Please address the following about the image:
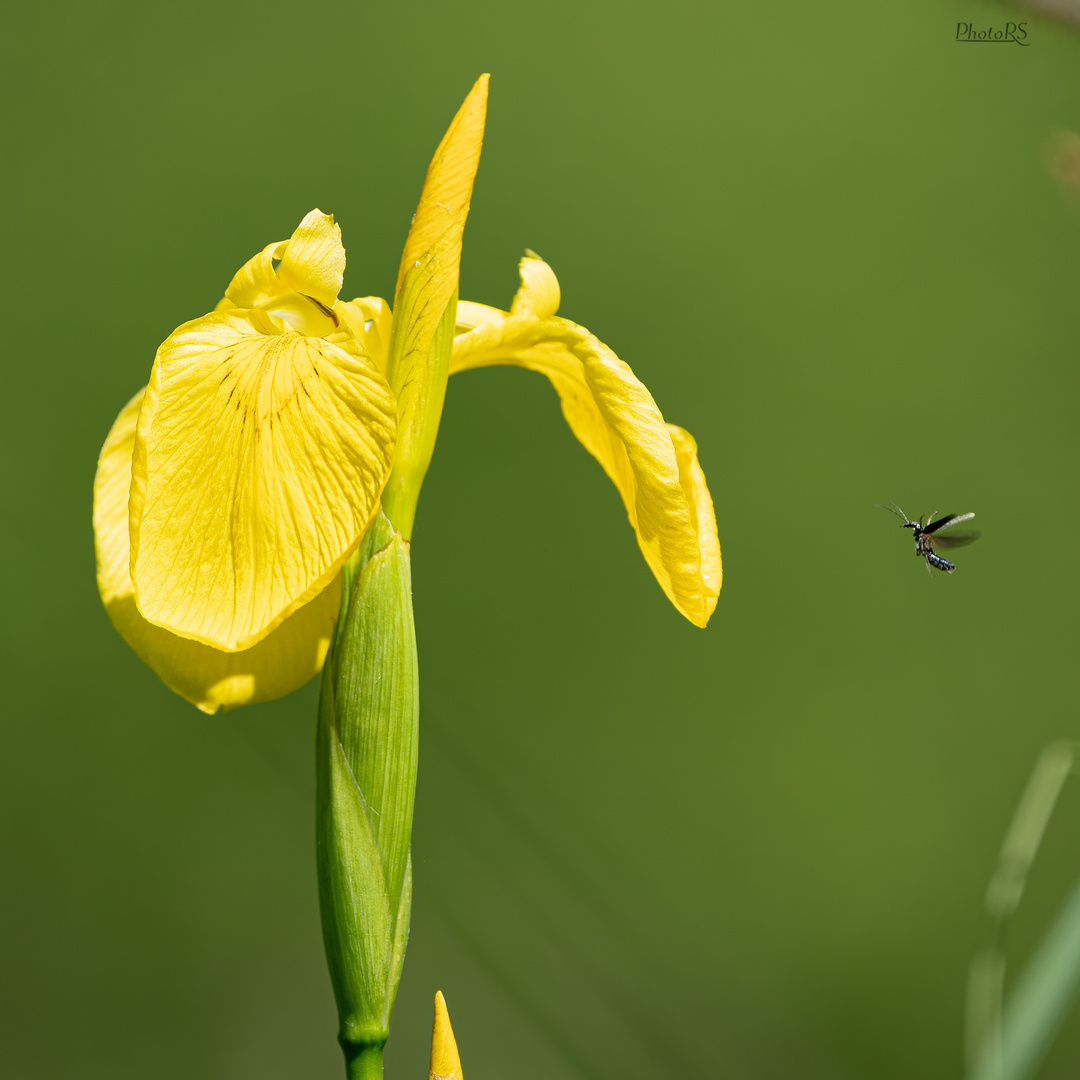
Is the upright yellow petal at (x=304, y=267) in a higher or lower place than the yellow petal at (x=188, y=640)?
higher

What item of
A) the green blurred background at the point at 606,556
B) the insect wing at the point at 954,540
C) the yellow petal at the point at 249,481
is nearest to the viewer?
the yellow petal at the point at 249,481

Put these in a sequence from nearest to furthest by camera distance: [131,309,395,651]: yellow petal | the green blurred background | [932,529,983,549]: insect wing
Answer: [131,309,395,651]: yellow petal, [932,529,983,549]: insect wing, the green blurred background

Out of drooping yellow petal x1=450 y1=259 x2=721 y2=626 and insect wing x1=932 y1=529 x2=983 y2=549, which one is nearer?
drooping yellow petal x1=450 y1=259 x2=721 y2=626

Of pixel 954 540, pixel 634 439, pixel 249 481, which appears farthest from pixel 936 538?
pixel 249 481

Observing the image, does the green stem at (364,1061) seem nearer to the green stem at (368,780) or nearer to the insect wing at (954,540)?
the green stem at (368,780)

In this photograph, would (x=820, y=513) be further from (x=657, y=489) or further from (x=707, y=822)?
(x=657, y=489)

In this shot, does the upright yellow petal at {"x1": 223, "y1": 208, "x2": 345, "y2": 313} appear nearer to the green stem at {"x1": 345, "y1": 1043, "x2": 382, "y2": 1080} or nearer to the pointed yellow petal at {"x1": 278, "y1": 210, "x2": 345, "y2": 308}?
the pointed yellow petal at {"x1": 278, "y1": 210, "x2": 345, "y2": 308}

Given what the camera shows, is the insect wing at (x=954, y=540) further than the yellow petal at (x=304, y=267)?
Yes

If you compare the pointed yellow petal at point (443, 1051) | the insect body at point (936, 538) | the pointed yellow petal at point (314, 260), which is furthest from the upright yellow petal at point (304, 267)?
the insect body at point (936, 538)

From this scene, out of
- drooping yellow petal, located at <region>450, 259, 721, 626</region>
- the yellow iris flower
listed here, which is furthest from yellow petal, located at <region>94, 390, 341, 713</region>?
drooping yellow petal, located at <region>450, 259, 721, 626</region>
